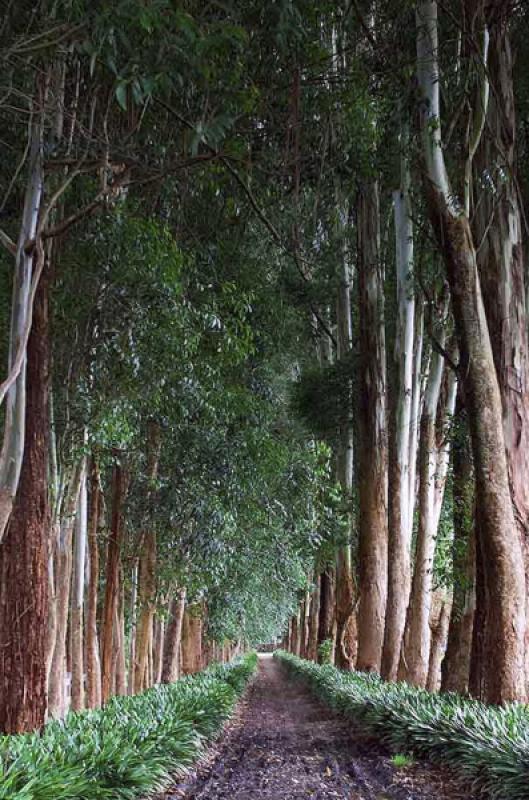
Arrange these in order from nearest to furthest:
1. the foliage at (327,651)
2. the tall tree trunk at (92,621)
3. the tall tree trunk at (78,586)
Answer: the tall tree trunk at (78,586) → the tall tree trunk at (92,621) → the foliage at (327,651)

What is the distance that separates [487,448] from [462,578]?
2.87 metres

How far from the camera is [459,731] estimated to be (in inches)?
205

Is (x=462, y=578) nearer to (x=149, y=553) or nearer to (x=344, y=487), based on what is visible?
(x=149, y=553)

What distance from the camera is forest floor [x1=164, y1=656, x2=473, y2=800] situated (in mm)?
5148

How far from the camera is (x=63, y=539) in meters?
8.77

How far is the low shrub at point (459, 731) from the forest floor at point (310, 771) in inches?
6.7

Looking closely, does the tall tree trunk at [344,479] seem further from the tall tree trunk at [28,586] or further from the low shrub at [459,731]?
the tall tree trunk at [28,586]

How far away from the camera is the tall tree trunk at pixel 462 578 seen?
7.94 meters

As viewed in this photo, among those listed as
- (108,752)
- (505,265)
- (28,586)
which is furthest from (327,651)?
(108,752)

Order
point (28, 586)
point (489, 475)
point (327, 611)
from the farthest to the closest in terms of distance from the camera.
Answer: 1. point (327, 611)
2. point (489, 475)
3. point (28, 586)

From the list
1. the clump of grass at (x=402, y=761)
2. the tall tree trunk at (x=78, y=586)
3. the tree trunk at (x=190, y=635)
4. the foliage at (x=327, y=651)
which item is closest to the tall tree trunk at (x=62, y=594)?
the tall tree trunk at (x=78, y=586)

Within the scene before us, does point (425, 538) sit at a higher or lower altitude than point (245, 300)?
lower

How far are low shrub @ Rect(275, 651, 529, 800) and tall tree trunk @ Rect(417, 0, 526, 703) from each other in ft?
1.41

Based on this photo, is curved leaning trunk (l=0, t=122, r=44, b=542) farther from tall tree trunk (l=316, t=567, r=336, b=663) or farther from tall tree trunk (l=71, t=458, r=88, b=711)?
tall tree trunk (l=316, t=567, r=336, b=663)
